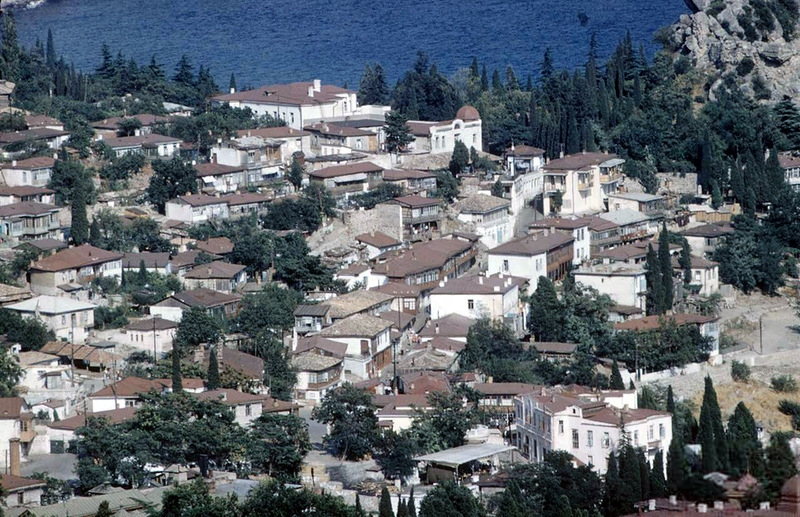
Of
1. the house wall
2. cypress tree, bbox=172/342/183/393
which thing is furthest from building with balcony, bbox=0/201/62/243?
the house wall

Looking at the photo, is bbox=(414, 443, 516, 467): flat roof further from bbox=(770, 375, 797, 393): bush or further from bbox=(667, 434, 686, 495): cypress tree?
bbox=(667, 434, 686, 495): cypress tree

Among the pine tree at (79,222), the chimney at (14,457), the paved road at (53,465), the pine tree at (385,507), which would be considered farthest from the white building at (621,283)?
the pine tree at (385,507)

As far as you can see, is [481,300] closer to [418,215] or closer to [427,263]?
[427,263]

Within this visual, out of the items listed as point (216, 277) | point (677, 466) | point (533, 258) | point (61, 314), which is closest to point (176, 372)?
point (61, 314)

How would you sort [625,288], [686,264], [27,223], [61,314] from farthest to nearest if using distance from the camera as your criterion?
[686,264] < [27,223] < [625,288] < [61,314]

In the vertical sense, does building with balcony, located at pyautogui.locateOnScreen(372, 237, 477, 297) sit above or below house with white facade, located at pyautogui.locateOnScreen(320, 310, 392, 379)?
above

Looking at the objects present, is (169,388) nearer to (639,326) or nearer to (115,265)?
(115,265)

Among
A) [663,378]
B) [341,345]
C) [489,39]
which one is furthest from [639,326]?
[489,39]
